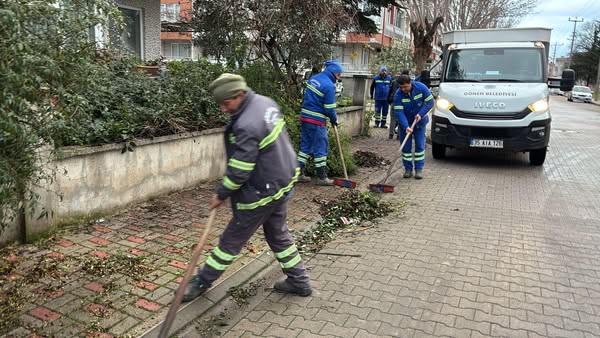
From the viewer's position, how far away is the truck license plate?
8586 mm

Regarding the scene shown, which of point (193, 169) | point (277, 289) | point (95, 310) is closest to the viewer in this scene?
point (95, 310)

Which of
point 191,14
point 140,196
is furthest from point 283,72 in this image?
point 140,196

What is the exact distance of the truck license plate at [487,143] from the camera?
28.2 ft

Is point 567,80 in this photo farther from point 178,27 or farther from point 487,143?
point 178,27

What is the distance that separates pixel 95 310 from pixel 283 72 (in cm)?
609

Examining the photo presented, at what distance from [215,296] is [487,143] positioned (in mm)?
6589

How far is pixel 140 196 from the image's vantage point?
5.57m

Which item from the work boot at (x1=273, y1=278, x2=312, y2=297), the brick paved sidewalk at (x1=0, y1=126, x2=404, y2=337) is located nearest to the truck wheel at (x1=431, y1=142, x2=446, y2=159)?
the brick paved sidewalk at (x1=0, y1=126, x2=404, y2=337)

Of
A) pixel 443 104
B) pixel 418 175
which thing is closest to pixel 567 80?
pixel 443 104

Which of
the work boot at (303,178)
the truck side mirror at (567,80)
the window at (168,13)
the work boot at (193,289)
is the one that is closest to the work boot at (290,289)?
the work boot at (193,289)

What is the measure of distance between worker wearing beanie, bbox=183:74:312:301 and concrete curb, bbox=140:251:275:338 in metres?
0.08

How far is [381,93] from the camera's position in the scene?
44.3 ft

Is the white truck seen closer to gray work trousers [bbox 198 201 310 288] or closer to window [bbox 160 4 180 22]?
gray work trousers [bbox 198 201 310 288]

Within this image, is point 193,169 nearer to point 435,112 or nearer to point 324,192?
point 324,192
